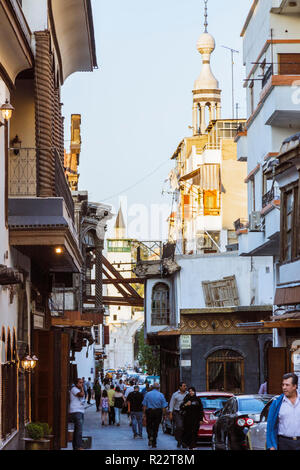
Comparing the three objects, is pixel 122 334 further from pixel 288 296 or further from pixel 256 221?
pixel 288 296

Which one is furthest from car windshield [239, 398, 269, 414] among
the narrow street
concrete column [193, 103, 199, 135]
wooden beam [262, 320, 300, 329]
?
concrete column [193, 103, 199, 135]

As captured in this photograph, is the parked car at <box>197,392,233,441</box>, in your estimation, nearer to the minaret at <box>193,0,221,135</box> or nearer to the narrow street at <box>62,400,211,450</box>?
the narrow street at <box>62,400,211,450</box>

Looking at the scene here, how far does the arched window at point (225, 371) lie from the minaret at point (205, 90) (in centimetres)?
4372

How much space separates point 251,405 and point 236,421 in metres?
1.00

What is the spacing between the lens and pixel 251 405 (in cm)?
2273

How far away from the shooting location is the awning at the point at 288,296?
1032 inches

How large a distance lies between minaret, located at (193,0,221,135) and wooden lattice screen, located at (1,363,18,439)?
67026 mm

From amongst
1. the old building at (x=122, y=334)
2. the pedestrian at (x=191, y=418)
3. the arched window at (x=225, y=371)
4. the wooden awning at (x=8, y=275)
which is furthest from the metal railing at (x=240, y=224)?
the old building at (x=122, y=334)

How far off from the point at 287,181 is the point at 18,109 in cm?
768

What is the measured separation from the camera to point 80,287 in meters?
48.5

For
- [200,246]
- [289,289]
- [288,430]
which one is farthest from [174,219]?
[288,430]

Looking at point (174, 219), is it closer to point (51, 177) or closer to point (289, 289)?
point (289, 289)

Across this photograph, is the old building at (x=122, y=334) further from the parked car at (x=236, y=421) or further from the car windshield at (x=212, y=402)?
the parked car at (x=236, y=421)

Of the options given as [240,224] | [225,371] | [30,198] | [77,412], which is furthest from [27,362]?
[225,371]
